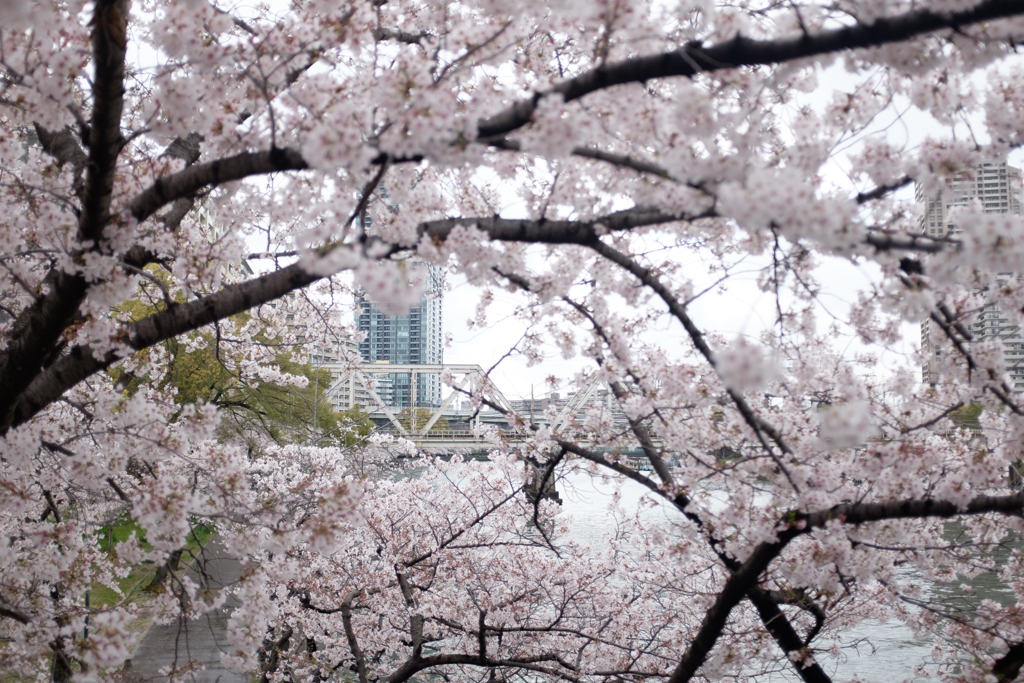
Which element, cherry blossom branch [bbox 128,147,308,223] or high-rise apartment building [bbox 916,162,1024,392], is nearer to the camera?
cherry blossom branch [bbox 128,147,308,223]

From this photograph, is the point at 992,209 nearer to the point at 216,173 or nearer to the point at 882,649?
the point at 216,173

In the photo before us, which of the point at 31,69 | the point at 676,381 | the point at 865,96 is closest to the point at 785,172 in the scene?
the point at 865,96

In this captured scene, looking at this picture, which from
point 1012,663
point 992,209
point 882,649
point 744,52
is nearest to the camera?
point 744,52

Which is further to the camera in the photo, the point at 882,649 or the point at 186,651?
the point at 882,649

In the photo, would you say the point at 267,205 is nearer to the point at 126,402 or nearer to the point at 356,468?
the point at 126,402

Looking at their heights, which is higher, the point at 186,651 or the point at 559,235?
the point at 559,235

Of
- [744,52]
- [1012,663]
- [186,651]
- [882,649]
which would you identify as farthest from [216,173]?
[882,649]

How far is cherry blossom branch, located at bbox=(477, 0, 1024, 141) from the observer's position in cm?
197

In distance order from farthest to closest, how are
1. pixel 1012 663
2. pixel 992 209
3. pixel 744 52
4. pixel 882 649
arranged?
pixel 882 649, pixel 1012 663, pixel 992 209, pixel 744 52

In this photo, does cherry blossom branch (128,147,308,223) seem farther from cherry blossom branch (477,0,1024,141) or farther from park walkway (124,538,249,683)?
park walkway (124,538,249,683)

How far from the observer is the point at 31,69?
9.59 feet

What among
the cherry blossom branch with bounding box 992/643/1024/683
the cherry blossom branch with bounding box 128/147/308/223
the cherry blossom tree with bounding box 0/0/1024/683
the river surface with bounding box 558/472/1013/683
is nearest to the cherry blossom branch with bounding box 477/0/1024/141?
the cherry blossom tree with bounding box 0/0/1024/683

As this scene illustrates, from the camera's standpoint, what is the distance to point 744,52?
2133 mm

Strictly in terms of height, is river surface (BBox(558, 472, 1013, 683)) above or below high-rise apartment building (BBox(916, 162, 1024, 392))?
below
